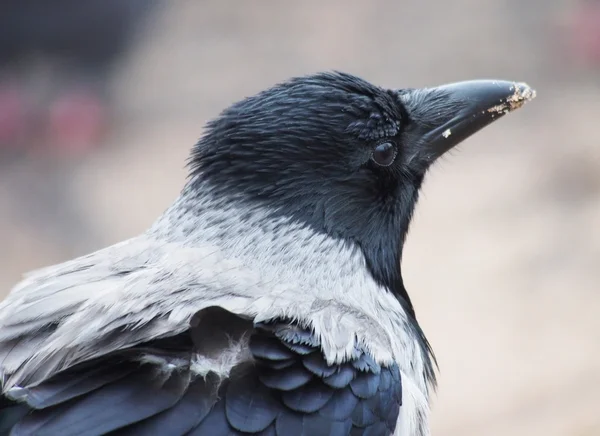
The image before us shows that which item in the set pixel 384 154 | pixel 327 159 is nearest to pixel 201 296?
pixel 327 159

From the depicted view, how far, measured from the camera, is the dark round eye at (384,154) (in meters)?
2.41

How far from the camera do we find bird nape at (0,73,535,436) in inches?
73.0

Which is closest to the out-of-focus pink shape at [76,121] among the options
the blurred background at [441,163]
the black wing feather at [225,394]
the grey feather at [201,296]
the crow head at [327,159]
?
the blurred background at [441,163]

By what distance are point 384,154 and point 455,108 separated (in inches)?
12.0

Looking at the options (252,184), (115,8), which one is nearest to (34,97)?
(115,8)

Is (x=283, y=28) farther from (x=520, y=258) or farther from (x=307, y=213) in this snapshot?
(x=307, y=213)

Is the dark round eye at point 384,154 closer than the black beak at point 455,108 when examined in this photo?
Yes

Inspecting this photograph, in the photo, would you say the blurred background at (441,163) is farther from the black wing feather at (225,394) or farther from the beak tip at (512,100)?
the black wing feather at (225,394)

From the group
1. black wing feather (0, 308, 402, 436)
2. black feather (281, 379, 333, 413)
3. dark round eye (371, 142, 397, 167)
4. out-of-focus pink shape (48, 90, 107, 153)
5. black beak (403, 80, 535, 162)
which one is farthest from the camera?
out-of-focus pink shape (48, 90, 107, 153)

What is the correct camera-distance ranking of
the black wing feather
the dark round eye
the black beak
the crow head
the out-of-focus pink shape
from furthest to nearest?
the out-of-focus pink shape, the black beak, the dark round eye, the crow head, the black wing feather

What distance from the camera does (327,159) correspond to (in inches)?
91.8

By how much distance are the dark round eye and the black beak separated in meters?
0.13

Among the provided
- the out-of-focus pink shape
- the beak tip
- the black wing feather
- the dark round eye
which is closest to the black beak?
the beak tip

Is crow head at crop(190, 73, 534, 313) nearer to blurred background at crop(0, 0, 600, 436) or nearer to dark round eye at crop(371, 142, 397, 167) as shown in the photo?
dark round eye at crop(371, 142, 397, 167)
